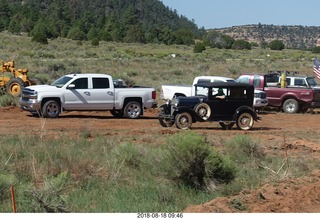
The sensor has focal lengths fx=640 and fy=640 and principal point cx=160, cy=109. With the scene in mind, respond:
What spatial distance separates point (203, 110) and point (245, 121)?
1.68 meters

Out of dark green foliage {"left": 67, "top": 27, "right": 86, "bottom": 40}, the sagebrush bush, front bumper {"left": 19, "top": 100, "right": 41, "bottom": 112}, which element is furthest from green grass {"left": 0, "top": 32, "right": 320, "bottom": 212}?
dark green foliage {"left": 67, "top": 27, "right": 86, "bottom": 40}

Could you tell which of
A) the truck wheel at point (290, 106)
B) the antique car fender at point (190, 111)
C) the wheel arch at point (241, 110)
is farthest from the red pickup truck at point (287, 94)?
the antique car fender at point (190, 111)

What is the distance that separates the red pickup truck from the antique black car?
7.01 metres

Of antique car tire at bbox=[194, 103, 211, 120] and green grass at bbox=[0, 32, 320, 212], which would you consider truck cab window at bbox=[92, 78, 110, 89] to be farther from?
green grass at bbox=[0, 32, 320, 212]

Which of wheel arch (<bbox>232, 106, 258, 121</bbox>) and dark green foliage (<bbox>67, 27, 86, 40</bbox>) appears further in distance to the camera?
dark green foliage (<bbox>67, 27, 86, 40</bbox>)

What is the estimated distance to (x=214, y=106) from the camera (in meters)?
20.9

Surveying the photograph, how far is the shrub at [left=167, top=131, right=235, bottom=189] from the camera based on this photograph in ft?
37.8

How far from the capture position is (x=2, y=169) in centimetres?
1186

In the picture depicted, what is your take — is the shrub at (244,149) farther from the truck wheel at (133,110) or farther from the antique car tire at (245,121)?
Answer: the truck wheel at (133,110)

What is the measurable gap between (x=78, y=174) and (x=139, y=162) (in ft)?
5.37

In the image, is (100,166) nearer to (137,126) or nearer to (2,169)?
(2,169)

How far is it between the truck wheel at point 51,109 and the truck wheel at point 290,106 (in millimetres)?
10845

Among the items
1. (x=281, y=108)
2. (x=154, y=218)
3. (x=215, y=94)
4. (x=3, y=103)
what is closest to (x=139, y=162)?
(x=154, y=218)

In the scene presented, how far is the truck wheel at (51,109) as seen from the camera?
22.7 metres
